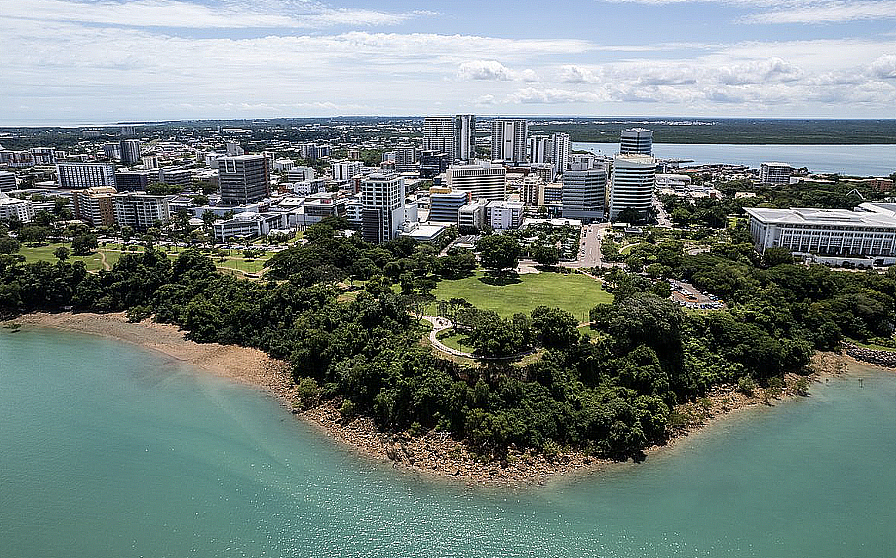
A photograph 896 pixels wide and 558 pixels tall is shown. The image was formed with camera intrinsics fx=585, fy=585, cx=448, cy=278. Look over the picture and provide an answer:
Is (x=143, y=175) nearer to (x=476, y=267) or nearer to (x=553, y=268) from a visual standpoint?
(x=476, y=267)

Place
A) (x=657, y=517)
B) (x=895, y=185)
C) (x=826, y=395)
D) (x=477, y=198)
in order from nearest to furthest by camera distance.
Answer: (x=657, y=517) → (x=826, y=395) → (x=477, y=198) → (x=895, y=185)

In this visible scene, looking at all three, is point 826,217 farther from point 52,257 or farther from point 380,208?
point 52,257

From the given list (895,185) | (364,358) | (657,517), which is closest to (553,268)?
(364,358)

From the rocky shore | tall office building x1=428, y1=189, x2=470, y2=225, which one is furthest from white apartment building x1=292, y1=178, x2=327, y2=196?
the rocky shore

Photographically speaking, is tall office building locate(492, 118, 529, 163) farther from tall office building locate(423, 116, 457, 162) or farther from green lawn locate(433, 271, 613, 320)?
Result: green lawn locate(433, 271, 613, 320)

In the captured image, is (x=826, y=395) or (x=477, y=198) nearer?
(x=826, y=395)
